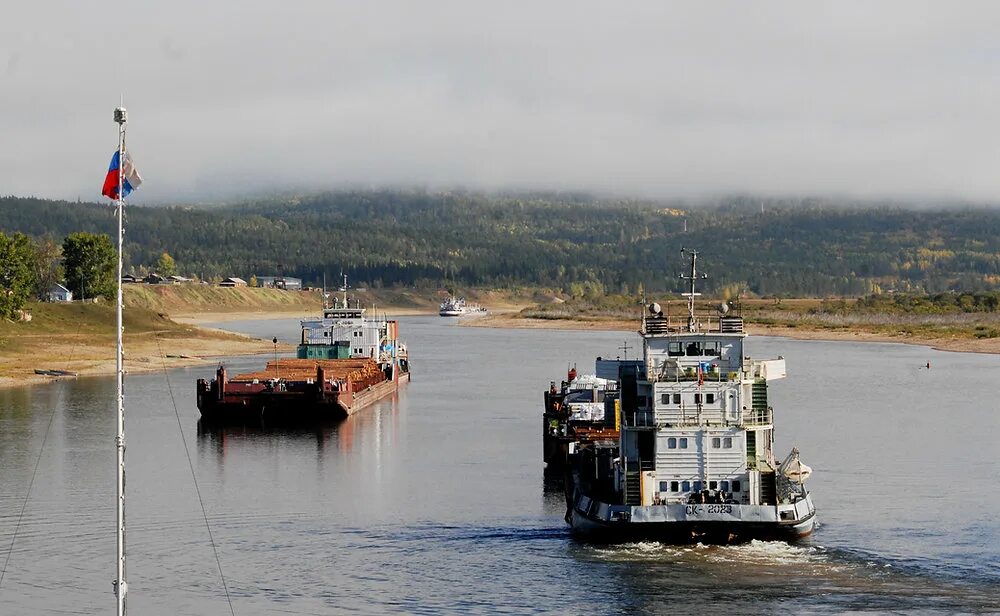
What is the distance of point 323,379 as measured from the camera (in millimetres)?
109188

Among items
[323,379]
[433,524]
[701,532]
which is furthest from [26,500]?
[323,379]

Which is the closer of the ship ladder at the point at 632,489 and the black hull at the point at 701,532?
the black hull at the point at 701,532

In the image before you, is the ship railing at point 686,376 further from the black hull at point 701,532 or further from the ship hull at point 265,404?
the ship hull at point 265,404

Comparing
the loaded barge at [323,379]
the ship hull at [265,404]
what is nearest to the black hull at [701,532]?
the ship hull at [265,404]

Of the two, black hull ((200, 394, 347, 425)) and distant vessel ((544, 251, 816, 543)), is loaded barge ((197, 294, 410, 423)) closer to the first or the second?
black hull ((200, 394, 347, 425))

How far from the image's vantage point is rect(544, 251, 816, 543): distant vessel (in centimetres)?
5981

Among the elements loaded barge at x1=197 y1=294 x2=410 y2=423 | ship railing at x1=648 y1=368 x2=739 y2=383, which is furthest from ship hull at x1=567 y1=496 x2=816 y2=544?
loaded barge at x1=197 y1=294 x2=410 y2=423

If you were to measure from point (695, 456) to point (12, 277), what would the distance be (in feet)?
433

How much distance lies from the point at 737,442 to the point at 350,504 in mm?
20665

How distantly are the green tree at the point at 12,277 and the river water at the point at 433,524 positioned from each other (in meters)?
64.4

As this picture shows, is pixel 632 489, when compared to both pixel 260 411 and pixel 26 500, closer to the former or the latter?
pixel 26 500

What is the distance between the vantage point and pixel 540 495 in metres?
73.9

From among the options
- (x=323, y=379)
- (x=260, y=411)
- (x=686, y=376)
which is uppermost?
(x=686, y=376)

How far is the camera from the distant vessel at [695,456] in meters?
59.8
